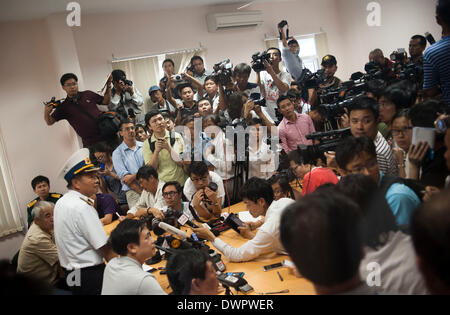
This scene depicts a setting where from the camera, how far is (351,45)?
4.14m

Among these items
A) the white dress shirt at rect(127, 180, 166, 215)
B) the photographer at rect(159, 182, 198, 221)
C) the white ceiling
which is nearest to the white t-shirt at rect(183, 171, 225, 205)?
the photographer at rect(159, 182, 198, 221)

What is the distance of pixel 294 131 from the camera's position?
9.94 feet

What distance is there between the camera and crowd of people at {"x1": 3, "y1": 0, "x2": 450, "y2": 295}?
2.85 feet

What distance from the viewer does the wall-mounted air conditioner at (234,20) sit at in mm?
4824

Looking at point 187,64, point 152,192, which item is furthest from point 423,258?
point 187,64

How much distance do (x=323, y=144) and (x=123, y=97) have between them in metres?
2.68

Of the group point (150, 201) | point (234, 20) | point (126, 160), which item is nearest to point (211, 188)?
point (150, 201)

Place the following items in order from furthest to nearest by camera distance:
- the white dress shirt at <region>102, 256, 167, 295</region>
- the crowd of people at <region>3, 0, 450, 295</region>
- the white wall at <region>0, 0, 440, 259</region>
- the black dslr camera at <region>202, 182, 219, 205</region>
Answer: the white wall at <region>0, 0, 440, 259</region>
the black dslr camera at <region>202, 182, 219, 205</region>
the white dress shirt at <region>102, 256, 167, 295</region>
the crowd of people at <region>3, 0, 450, 295</region>

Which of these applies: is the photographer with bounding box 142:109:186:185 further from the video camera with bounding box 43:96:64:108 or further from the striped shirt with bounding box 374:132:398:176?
the striped shirt with bounding box 374:132:398:176

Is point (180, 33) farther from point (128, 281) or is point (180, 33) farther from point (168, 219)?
point (128, 281)

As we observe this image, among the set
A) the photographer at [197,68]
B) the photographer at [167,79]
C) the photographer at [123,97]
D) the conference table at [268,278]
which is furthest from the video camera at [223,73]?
the conference table at [268,278]

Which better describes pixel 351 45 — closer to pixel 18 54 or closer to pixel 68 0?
pixel 68 0

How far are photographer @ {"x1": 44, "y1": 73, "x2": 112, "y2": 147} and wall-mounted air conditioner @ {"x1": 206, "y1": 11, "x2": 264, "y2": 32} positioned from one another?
6.41 ft

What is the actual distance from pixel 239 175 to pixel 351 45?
2.40m
